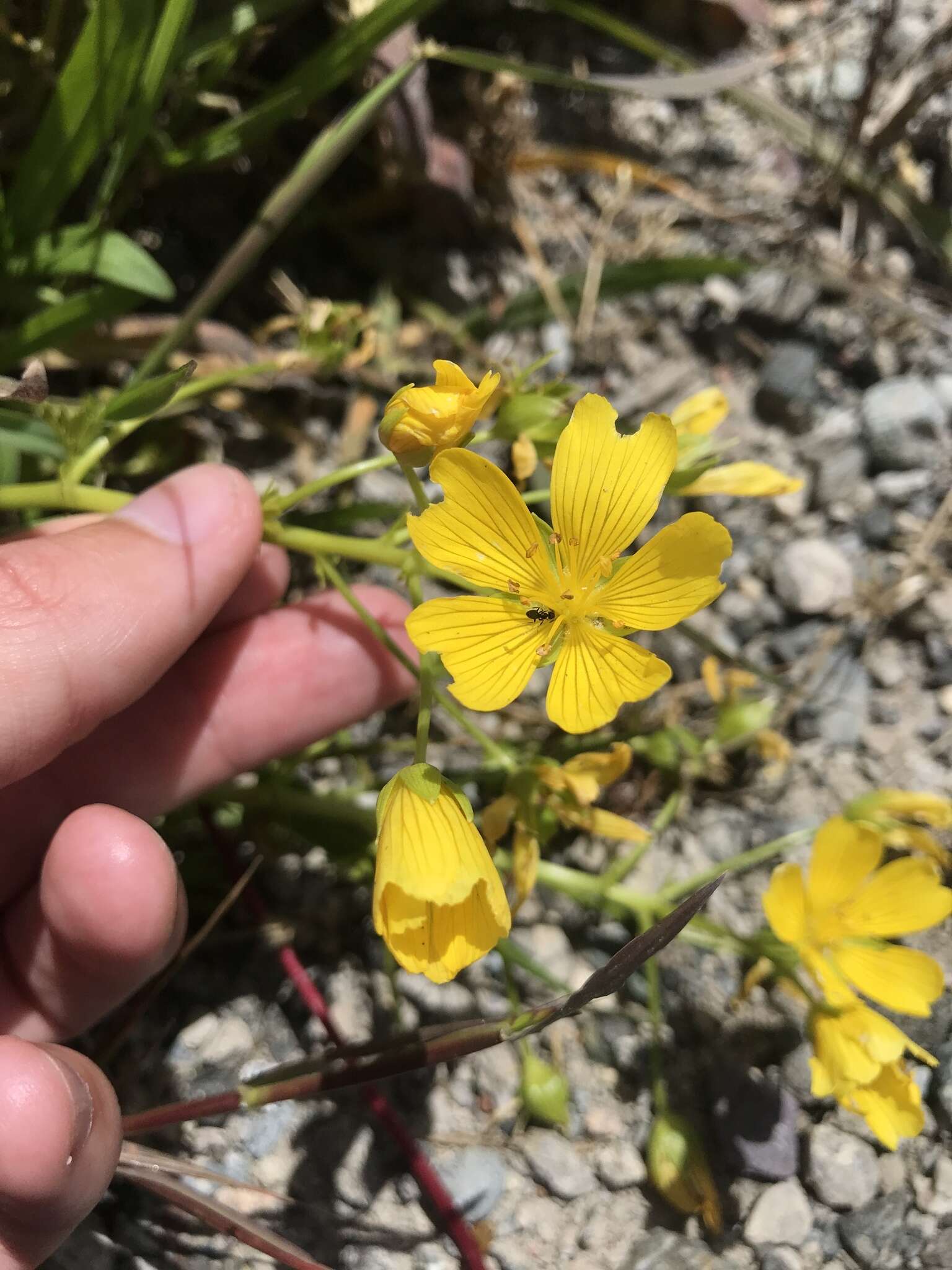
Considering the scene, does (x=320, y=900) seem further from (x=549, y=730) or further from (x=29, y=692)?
(x=29, y=692)

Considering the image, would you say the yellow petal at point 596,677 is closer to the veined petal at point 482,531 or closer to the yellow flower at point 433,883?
the veined petal at point 482,531

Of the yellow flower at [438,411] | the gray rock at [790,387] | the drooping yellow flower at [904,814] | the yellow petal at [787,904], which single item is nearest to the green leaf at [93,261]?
the yellow flower at [438,411]

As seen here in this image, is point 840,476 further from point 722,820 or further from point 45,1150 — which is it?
point 45,1150

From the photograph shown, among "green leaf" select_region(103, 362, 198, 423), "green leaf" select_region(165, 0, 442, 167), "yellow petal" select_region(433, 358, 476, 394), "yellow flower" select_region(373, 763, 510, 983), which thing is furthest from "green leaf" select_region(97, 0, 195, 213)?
"yellow flower" select_region(373, 763, 510, 983)

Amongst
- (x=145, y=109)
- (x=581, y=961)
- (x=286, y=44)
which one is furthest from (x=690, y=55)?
(x=581, y=961)

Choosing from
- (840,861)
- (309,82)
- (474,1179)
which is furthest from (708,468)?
(474,1179)

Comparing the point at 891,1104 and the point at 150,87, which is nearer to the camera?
the point at 891,1104
